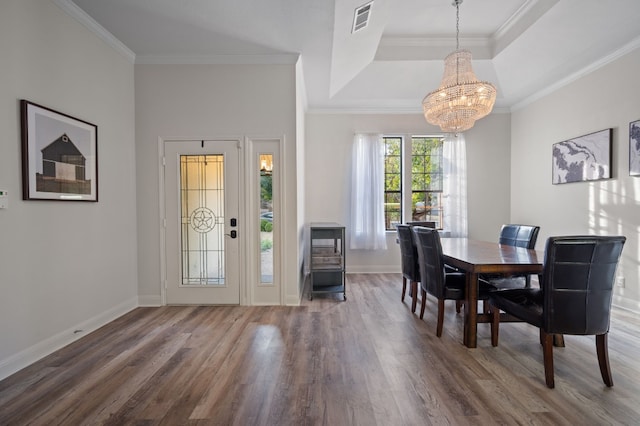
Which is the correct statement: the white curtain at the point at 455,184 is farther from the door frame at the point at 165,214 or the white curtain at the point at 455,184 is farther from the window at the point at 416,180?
the door frame at the point at 165,214

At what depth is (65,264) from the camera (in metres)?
2.63

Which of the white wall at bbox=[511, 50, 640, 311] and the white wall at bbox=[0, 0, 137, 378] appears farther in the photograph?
the white wall at bbox=[511, 50, 640, 311]

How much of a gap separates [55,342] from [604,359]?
4164mm

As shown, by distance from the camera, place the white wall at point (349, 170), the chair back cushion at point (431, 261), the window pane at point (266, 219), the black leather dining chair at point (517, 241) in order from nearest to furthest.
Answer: the chair back cushion at point (431, 261) → the black leather dining chair at point (517, 241) → the window pane at point (266, 219) → the white wall at point (349, 170)

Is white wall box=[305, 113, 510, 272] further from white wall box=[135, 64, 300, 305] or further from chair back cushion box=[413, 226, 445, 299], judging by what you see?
chair back cushion box=[413, 226, 445, 299]

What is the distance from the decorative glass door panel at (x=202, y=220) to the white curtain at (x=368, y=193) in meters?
2.46

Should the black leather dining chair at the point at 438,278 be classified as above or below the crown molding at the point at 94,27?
below

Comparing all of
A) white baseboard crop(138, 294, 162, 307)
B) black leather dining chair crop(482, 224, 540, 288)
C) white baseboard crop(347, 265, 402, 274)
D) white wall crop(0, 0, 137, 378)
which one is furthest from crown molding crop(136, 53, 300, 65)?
white baseboard crop(347, 265, 402, 274)

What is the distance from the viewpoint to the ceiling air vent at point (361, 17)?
2746mm

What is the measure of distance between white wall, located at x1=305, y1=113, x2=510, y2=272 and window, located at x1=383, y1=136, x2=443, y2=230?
215mm

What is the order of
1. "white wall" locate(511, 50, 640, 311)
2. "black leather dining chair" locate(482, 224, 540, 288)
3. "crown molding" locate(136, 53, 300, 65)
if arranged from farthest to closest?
"crown molding" locate(136, 53, 300, 65) < "white wall" locate(511, 50, 640, 311) < "black leather dining chair" locate(482, 224, 540, 288)

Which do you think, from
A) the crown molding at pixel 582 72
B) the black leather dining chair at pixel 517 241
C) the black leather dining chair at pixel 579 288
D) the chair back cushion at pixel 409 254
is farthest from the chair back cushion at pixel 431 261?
the crown molding at pixel 582 72

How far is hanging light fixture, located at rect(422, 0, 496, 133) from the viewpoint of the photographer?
313 centimetres

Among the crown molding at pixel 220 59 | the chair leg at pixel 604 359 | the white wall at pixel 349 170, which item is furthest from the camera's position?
the white wall at pixel 349 170
